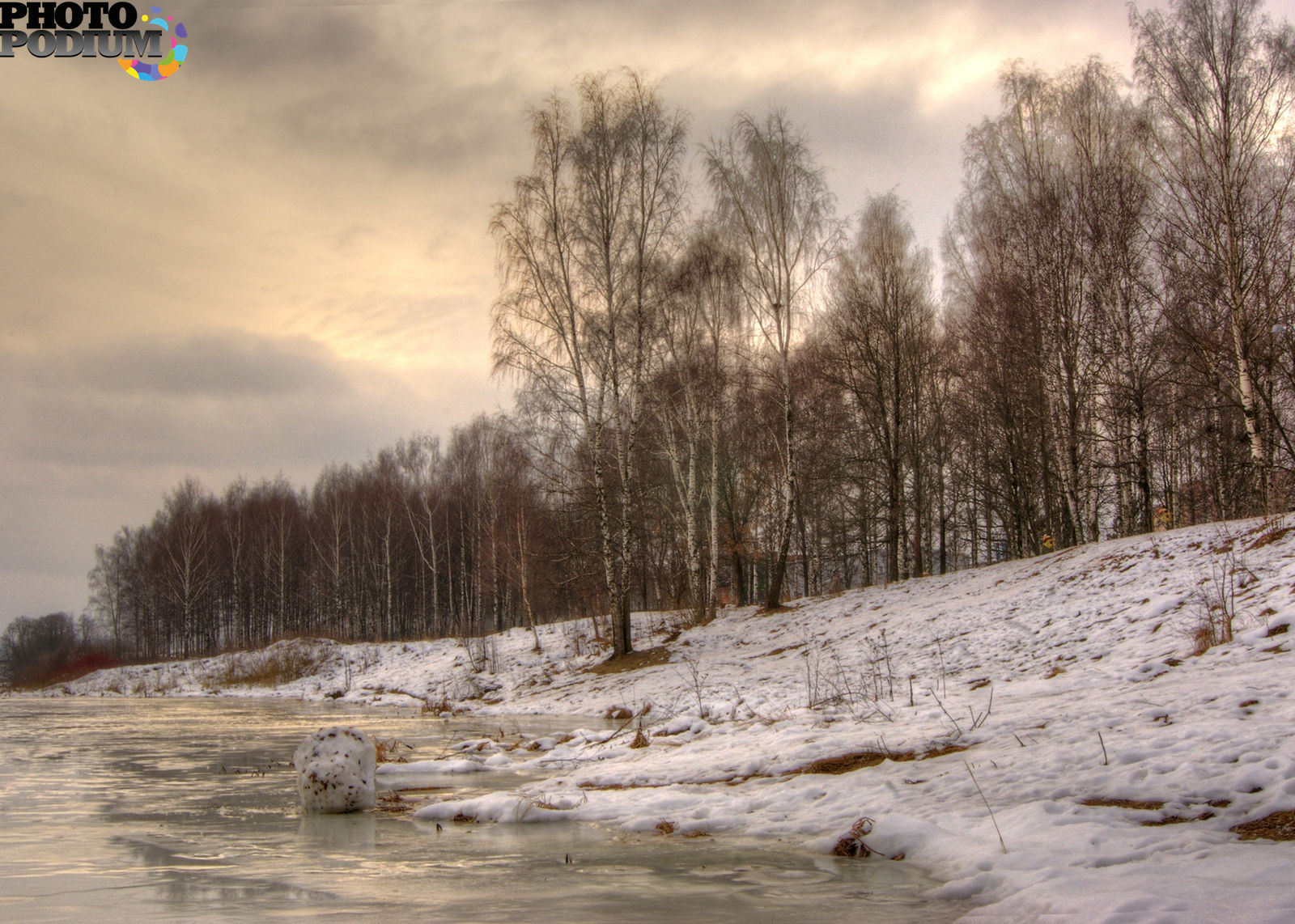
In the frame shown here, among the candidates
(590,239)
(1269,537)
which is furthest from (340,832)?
(590,239)

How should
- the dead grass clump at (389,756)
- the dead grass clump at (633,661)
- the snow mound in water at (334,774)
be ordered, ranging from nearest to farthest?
the snow mound in water at (334,774), the dead grass clump at (389,756), the dead grass clump at (633,661)

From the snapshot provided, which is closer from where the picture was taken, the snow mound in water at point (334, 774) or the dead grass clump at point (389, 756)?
the snow mound in water at point (334, 774)

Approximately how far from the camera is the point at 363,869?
419 centimetres

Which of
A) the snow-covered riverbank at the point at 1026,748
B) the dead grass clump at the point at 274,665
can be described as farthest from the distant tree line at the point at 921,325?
the dead grass clump at the point at 274,665

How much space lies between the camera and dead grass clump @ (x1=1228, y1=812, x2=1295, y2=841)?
11.8 feet

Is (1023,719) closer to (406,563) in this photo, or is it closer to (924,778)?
(924,778)

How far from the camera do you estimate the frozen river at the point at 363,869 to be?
132 inches

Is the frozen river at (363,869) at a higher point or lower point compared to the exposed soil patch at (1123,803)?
lower

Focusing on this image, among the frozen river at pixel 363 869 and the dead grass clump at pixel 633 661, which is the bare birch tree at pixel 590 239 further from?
the frozen river at pixel 363 869

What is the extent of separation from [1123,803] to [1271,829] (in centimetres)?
71

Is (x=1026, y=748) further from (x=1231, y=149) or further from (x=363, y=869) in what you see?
(x=1231, y=149)

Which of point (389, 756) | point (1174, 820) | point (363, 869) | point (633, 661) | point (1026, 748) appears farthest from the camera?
point (633, 661)

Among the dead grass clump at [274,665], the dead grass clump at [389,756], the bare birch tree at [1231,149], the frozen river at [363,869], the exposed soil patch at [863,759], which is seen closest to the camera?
the frozen river at [363,869]

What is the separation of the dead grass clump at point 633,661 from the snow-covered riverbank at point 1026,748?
74.8 inches
